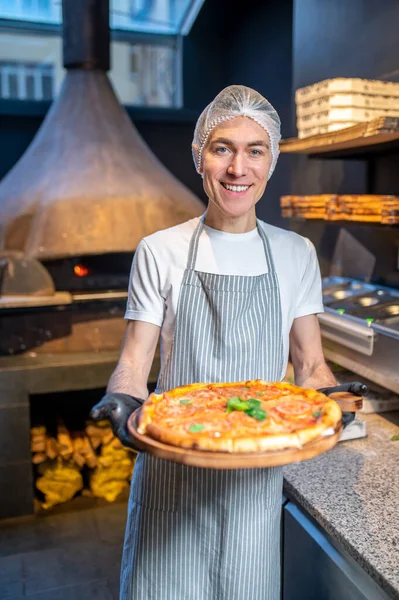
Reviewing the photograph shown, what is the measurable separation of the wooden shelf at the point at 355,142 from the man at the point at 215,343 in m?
0.66

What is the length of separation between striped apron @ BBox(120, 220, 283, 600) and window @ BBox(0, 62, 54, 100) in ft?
12.5

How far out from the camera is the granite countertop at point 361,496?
154 cm

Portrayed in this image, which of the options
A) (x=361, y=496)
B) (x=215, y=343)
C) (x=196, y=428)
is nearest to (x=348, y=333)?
(x=361, y=496)

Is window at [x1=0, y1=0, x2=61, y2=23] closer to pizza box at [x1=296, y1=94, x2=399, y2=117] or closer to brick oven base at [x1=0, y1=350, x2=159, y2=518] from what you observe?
brick oven base at [x1=0, y1=350, x2=159, y2=518]

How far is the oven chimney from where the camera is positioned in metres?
3.96

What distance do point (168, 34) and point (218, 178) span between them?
14.2 feet

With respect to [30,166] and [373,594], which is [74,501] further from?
[373,594]

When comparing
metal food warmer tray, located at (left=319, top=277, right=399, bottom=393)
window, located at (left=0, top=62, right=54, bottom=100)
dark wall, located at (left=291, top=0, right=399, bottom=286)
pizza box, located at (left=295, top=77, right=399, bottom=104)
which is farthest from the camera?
window, located at (left=0, top=62, right=54, bottom=100)

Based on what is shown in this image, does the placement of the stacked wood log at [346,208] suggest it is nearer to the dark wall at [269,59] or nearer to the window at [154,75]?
the dark wall at [269,59]

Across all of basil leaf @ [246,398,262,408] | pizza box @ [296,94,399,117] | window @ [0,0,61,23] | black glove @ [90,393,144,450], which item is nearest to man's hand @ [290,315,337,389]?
basil leaf @ [246,398,262,408]

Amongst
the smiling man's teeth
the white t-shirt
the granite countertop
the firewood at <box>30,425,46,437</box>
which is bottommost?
the firewood at <box>30,425,46,437</box>

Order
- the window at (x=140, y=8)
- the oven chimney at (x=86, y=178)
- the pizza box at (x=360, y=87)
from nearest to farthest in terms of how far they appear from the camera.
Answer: the pizza box at (x=360, y=87) → the oven chimney at (x=86, y=178) → the window at (x=140, y=8)

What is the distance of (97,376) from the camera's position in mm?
3686

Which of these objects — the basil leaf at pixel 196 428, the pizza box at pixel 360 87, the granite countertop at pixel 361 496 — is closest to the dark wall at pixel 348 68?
the pizza box at pixel 360 87
